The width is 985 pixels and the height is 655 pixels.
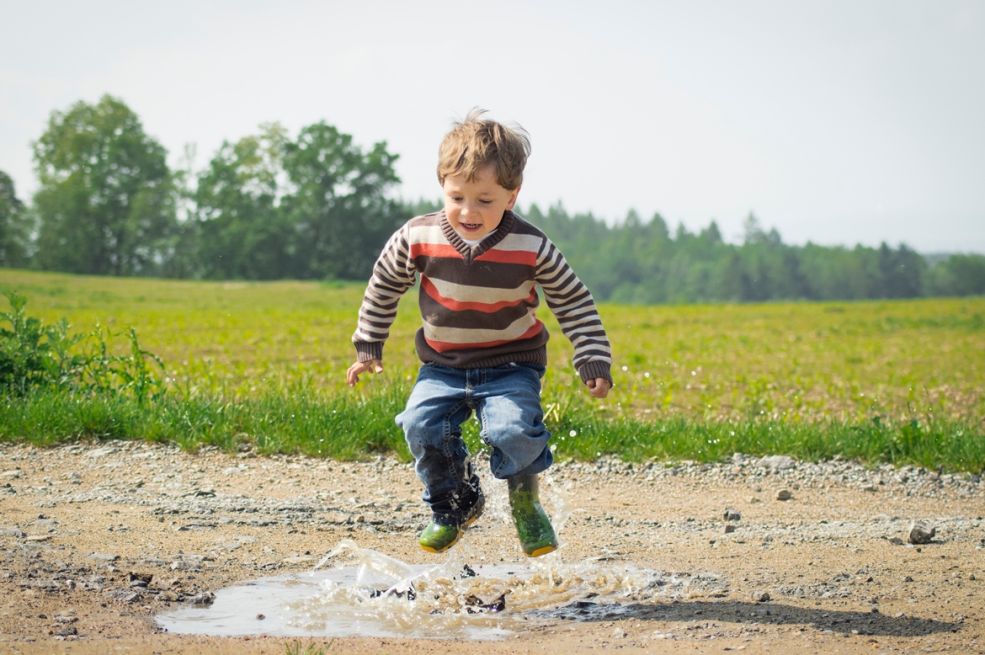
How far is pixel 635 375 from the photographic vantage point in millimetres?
13961

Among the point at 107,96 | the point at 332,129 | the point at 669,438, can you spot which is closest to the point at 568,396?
the point at 669,438

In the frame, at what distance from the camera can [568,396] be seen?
8133mm

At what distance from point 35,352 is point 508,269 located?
192 inches

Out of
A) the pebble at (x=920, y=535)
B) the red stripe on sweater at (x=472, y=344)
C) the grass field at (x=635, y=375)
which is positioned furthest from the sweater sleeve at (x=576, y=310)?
the grass field at (x=635, y=375)

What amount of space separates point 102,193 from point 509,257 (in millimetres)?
46119

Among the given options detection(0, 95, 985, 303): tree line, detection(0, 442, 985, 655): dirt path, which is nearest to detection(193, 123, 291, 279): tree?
detection(0, 95, 985, 303): tree line

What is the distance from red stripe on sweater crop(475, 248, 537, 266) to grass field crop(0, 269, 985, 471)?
283cm

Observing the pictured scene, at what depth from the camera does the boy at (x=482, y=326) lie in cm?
434

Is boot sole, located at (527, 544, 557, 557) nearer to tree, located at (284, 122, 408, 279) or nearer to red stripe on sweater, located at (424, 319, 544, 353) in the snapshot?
red stripe on sweater, located at (424, 319, 544, 353)

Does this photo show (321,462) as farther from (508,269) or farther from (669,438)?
(508,269)

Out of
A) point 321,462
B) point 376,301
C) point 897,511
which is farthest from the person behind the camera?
point 321,462

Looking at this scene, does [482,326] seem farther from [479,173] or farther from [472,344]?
[479,173]

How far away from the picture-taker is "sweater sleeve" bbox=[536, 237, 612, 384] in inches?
176

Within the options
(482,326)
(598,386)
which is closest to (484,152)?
(482,326)
